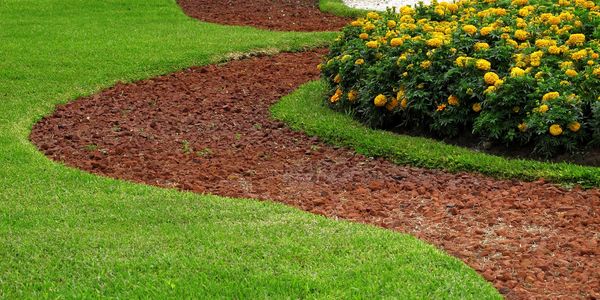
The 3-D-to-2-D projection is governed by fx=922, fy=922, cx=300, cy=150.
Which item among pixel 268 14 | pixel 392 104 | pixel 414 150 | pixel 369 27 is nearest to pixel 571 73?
pixel 414 150

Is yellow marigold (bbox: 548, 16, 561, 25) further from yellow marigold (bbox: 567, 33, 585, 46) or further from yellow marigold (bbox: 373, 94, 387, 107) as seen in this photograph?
yellow marigold (bbox: 373, 94, 387, 107)

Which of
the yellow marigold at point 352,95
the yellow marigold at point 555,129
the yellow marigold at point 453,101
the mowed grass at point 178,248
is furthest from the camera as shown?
the yellow marigold at point 352,95

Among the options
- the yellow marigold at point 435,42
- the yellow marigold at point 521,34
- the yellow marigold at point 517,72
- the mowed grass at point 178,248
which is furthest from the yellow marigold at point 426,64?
the mowed grass at point 178,248

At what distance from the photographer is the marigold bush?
7023mm

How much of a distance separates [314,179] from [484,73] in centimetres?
173

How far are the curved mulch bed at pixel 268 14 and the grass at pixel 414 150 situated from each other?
531 centimetres

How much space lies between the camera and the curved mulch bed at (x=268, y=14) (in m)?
14.1

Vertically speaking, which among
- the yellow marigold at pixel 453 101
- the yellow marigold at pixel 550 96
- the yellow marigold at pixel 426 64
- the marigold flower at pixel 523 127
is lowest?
the marigold flower at pixel 523 127

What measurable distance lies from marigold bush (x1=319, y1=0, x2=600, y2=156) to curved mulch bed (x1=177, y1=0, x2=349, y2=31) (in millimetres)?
4886

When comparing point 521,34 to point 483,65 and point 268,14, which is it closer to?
point 483,65

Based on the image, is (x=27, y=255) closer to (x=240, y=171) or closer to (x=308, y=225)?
(x=308, y=225)

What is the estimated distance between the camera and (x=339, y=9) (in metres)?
15.4

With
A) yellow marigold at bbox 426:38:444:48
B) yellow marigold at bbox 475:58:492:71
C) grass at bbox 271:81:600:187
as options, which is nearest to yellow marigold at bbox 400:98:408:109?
grass at bbox 271:81:600:187

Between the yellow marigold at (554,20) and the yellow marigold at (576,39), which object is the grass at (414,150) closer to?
the yellow marigold at (576,39)
